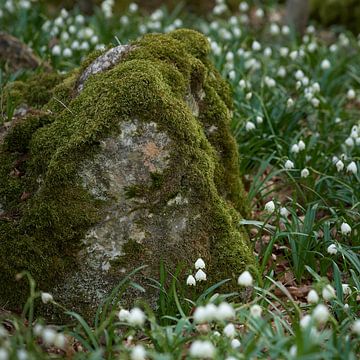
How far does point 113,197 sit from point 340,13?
827cm

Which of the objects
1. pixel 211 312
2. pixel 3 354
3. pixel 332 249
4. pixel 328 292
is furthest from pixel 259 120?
pixel 3 354

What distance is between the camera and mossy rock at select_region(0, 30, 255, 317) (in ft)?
11.5

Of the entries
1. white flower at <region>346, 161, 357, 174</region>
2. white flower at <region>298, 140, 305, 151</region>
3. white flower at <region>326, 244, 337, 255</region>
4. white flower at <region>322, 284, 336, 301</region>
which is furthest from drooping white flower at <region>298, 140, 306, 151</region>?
white flower at <region>322, 284, 336, 301</region>

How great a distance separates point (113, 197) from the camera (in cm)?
351

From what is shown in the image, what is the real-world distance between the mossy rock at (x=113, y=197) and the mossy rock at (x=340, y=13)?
759 cm

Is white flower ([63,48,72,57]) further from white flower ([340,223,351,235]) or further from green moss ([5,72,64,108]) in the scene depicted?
white flower ([340,223,351,235])

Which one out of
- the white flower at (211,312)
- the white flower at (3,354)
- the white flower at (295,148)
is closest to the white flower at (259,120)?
the white flower at (295,148)

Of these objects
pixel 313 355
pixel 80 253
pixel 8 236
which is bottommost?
pixel 313 355

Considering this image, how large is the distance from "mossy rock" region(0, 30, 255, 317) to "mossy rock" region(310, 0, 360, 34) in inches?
299

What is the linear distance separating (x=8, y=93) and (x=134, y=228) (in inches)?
64.8

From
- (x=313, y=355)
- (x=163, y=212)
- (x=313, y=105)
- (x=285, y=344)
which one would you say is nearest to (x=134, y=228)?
(x=163, y=212)

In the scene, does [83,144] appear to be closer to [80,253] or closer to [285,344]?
[80,253]

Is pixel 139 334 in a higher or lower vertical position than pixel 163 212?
lower

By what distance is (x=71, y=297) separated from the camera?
3504 mm
